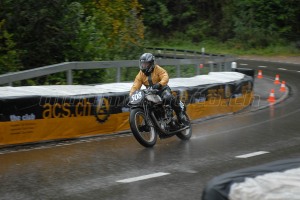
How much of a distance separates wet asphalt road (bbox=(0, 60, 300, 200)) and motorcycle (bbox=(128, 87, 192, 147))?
0.87 ft

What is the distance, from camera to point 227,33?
5731 centimetres

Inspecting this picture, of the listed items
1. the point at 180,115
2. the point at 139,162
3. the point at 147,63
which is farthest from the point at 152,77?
the point at 139,162

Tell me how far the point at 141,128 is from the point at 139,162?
1.32 m

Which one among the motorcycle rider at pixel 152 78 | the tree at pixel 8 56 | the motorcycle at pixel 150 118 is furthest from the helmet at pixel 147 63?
the tree at pixel 8 56

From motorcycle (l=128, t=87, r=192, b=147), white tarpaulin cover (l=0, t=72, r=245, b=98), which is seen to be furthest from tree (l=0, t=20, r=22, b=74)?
motorcycle (l=128, t=87, r=192, b=147)

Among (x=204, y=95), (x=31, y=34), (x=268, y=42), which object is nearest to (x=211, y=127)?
(x=204, y=95)

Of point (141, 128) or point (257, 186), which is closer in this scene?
point (257, 186)

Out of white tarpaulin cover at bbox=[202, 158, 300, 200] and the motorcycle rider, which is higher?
white tarpaulin cover at bbox=[202, 158, 300, 200]

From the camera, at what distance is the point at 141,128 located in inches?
432

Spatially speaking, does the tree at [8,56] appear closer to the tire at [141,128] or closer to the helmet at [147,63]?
the helmet at [147,63]

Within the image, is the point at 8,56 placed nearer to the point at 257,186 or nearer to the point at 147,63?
the point at 147,63

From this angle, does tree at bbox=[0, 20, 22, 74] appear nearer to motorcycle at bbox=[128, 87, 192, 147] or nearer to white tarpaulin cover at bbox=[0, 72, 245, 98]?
white tarpaulin cover at bbox=[0, 72, 245, 98]

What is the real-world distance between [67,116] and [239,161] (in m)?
4.02

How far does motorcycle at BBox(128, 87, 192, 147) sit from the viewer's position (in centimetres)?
1086
